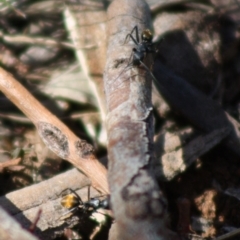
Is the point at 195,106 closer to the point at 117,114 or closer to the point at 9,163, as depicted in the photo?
the point at 117,114

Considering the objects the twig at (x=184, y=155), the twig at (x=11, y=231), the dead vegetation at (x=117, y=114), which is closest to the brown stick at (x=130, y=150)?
the dead vegetation at (x=117, y=114)

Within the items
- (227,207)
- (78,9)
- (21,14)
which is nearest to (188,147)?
(227,207)

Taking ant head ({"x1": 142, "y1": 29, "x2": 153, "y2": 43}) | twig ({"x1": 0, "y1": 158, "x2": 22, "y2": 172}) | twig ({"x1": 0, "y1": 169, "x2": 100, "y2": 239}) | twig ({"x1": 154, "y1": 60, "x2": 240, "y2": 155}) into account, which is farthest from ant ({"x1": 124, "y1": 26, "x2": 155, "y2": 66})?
twig ({"x1": 0, "y1": 158, "x2": 22, "y2": 172})

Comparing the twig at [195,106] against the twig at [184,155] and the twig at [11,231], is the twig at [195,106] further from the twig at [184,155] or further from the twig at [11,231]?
the twig at [11,231]

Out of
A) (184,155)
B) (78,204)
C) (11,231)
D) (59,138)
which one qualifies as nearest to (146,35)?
(184,155)

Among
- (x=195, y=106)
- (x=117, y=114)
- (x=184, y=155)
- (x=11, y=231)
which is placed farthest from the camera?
(x=195, y=106)

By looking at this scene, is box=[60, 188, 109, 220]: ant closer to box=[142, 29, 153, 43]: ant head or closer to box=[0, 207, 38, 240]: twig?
box=[0, 207, 38, 240]: twig
